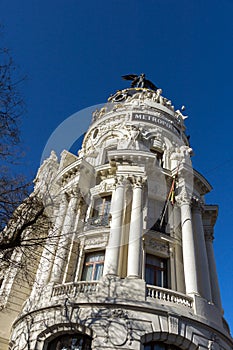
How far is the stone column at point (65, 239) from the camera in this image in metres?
17.5

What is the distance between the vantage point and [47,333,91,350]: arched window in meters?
14.0

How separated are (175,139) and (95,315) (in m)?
19.8

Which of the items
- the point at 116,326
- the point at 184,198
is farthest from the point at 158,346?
the point at 184,198

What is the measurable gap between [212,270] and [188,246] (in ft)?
15.8

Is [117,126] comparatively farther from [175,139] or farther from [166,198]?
[166,198]

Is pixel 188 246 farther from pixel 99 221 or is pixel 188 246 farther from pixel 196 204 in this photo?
pixel 99 221

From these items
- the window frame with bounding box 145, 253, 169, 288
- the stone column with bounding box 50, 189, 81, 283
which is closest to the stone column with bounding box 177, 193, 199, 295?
the window frame with bounding box 145, 253, 169, 288

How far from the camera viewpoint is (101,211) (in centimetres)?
2114

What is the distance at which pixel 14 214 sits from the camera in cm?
1245

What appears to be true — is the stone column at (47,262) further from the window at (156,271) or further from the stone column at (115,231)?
the window at (156,271)

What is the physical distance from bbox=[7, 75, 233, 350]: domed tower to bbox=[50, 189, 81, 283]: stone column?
0.07m

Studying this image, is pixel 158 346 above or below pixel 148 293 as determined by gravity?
below

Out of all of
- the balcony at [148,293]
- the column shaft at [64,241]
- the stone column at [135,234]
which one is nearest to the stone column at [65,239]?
the column shaft at [64,241]

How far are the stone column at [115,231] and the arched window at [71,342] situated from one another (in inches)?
125
